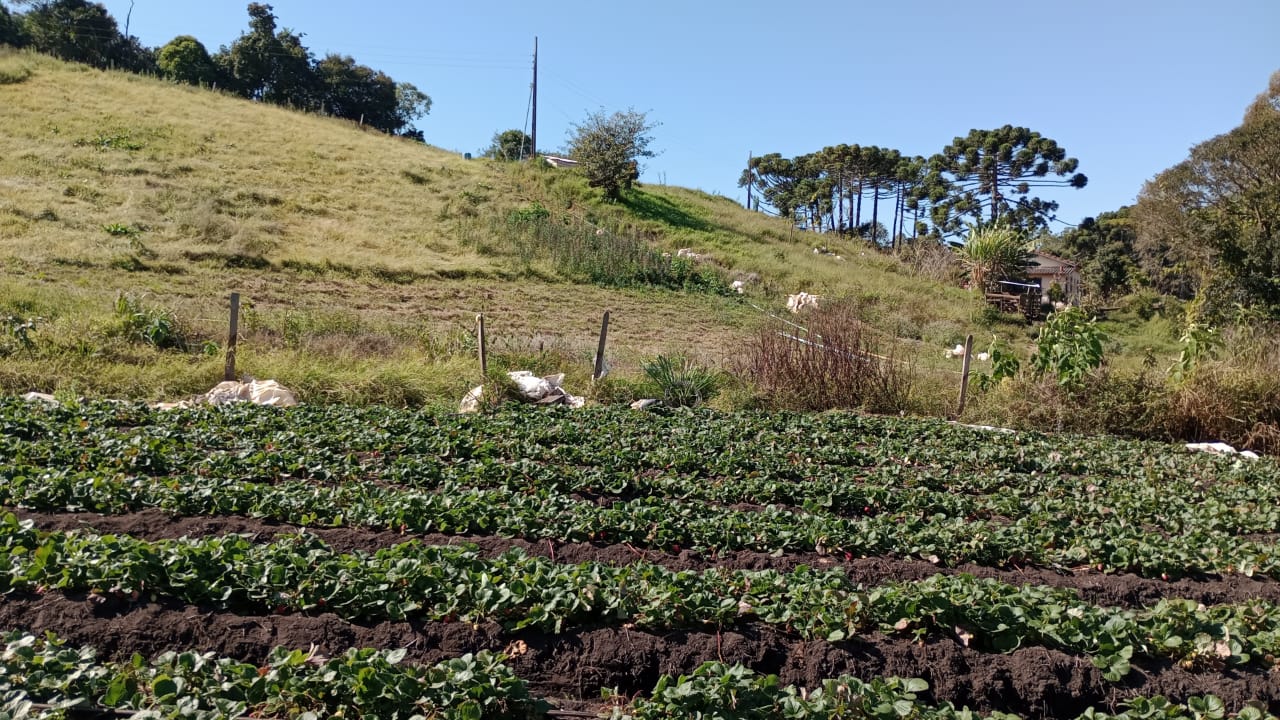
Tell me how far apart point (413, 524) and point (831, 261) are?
24448 millimetres

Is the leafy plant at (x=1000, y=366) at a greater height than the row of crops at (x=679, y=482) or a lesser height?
greater

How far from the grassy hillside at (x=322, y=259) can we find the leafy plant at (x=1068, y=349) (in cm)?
178

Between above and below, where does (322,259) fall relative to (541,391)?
above

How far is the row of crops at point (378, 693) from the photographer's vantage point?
2512 mm

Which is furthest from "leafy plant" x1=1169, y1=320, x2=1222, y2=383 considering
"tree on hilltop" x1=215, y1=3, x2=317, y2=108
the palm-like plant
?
"tree on hilltop" x1=215, y1=3, x2=317, y2=108

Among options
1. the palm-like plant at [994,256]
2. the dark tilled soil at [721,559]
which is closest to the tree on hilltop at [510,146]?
the palm-like plant at [994,256]

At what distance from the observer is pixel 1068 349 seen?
883cm

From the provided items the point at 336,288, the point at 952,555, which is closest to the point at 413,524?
the point at 952,555

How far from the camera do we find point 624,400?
931 centimetres

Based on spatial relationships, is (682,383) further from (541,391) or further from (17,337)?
(17,337)

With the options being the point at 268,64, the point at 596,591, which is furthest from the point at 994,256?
the point at 268,64

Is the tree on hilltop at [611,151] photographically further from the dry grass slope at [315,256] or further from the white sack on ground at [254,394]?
the white sack on ground at [254,394]

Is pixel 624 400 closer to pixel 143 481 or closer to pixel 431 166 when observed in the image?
pixel 143 481

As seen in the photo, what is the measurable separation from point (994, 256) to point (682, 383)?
57.8 feet
